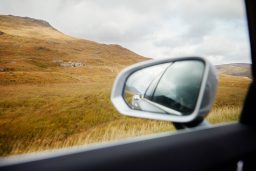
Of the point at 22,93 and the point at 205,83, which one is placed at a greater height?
the point at 205,83

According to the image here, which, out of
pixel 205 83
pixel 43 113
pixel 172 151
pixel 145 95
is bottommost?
pixel 43 113

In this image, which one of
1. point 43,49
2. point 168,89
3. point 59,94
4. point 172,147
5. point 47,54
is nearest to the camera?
point 172,147

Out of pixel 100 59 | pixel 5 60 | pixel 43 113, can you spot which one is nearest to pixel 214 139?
pixel 43 113

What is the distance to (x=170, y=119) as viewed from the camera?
164 centimetres

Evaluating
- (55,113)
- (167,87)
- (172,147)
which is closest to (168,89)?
(167,87)

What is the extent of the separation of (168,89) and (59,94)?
173ft

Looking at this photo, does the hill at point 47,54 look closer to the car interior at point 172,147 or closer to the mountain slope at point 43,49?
the mountain slope at point 43,49

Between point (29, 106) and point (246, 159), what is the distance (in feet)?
141

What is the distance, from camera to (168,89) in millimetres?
1807

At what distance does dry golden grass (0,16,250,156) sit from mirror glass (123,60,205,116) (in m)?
0.66

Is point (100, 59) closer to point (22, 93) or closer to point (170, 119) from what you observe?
point (22, 93)

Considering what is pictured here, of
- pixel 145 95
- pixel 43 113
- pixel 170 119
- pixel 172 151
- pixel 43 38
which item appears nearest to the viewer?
pixel 172 151

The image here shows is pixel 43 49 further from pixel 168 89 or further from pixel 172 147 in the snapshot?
pixel 172 147

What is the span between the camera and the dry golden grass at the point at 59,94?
16844 millimetres
